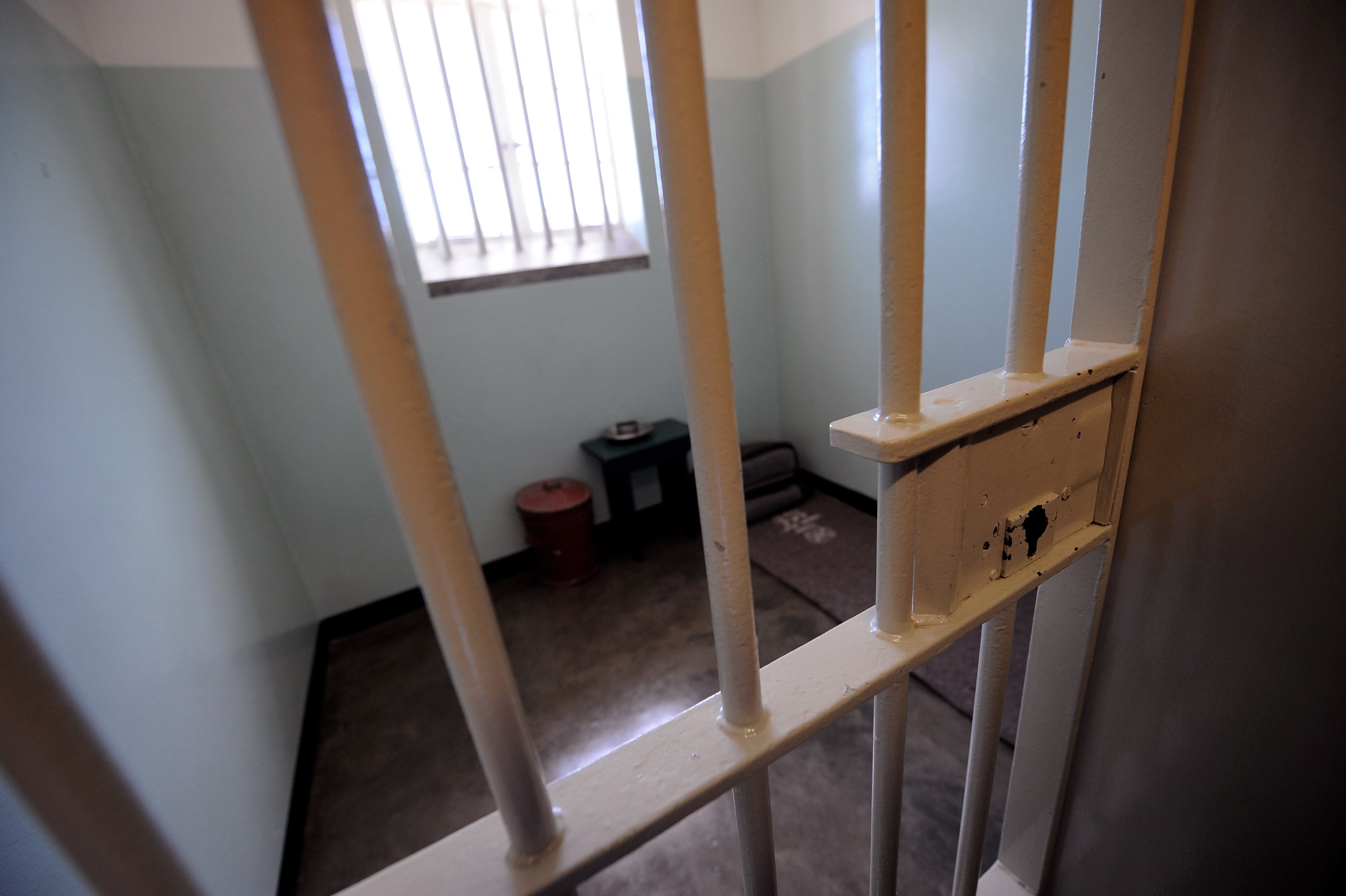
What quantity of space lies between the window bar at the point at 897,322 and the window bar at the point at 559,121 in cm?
A: 251

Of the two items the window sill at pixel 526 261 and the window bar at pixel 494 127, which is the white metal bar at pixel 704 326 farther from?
the window bar at pixel 494 127

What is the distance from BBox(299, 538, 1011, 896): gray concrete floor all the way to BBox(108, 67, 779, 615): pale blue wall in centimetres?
50

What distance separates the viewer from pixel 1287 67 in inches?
19.7

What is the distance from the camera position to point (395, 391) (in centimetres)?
28

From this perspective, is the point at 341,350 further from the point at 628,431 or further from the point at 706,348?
the point at 628,431

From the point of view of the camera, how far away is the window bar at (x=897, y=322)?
0.41 m

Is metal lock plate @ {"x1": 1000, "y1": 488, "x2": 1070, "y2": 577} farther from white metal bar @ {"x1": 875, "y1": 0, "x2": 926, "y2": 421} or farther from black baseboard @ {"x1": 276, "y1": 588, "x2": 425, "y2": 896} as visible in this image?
black baseboard @ {"x1": 276, "y1": 588, "x2": 425, "y2": 896}

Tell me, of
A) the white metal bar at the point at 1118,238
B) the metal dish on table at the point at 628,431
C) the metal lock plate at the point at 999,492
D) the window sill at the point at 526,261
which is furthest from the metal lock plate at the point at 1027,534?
the window sill at the point at 526,261

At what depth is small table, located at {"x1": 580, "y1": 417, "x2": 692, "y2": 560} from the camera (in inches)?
102

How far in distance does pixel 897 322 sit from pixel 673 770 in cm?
43

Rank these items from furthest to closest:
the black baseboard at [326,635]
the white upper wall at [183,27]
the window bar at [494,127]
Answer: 1. the window bar at [494,127]
2. the white upper wall at [183,27]
3. the black baseboard at [326,635]

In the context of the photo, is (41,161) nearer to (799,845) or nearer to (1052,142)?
(1052,142)

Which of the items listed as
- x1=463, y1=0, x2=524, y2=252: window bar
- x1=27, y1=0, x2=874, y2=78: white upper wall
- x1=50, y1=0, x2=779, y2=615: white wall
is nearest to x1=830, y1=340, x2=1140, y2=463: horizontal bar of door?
x1=50, y1=0, x2=779, y2=615: white wall

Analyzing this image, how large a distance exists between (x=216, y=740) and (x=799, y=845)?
1.38m
